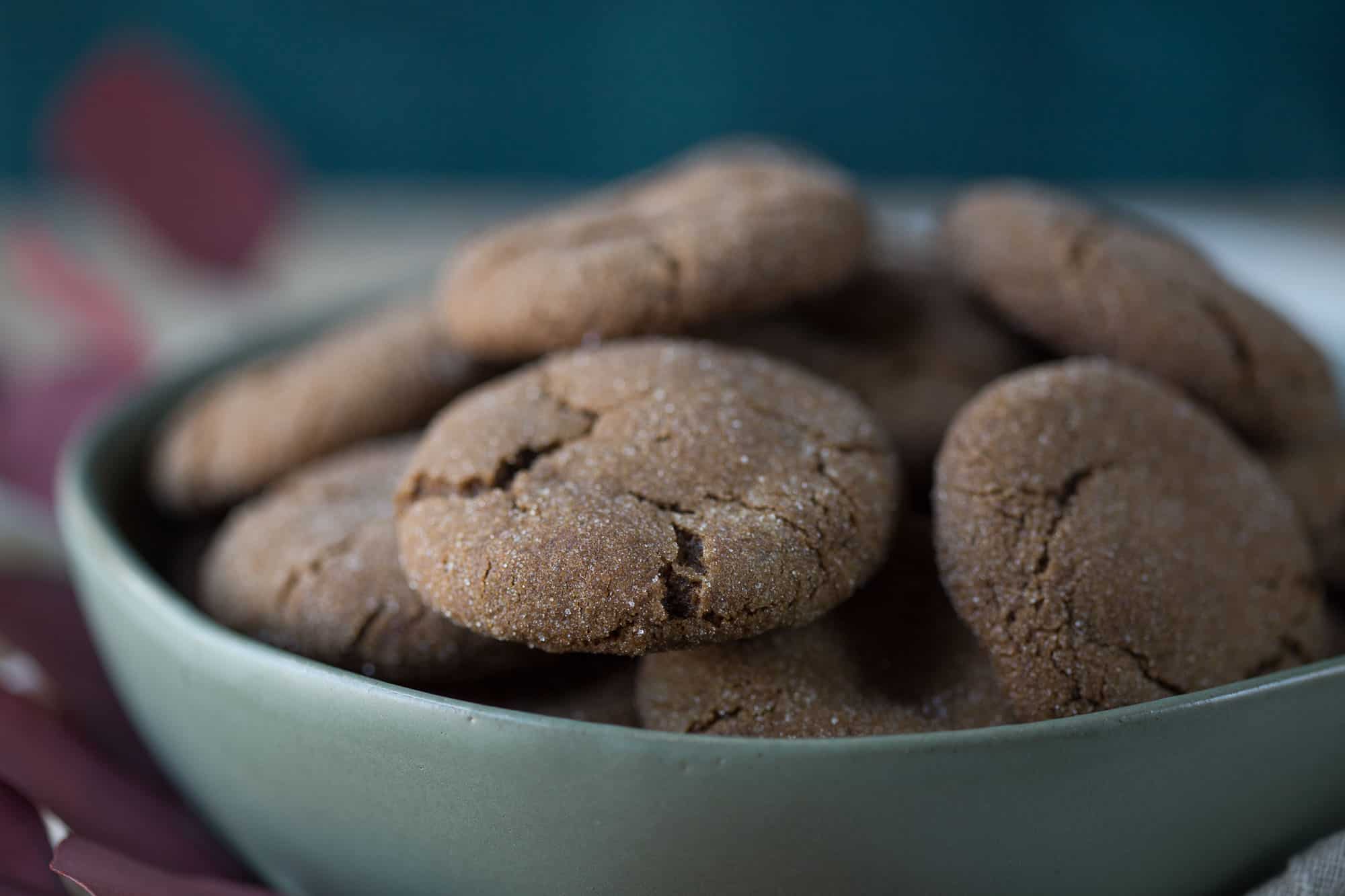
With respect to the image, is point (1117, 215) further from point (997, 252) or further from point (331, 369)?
point (331, 369)

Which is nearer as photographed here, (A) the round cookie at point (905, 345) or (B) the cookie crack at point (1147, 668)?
(B) the cookie crack at point (1147, 668)

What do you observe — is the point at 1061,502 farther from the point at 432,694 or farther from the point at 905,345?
the point at 432,694

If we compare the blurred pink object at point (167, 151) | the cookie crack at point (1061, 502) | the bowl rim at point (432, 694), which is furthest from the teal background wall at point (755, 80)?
the cookie crack at point (1061, 502)

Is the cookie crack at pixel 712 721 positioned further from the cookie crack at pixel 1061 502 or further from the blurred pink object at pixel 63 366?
the blurred pink object at pixel 63 366

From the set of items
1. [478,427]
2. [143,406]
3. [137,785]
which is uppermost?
[478,427]

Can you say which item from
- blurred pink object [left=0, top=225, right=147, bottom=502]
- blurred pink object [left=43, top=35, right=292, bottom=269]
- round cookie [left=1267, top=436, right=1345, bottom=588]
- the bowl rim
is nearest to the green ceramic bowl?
the bowl rim

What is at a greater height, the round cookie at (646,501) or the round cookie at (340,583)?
the round cookie at (646,501)

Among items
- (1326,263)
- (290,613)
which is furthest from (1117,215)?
(1326,263)
